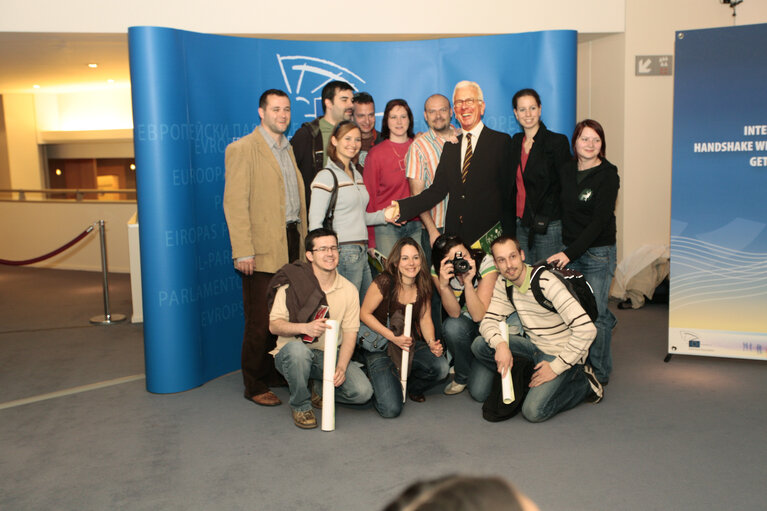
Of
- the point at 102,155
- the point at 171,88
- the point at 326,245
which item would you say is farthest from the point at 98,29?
the point at 102,155

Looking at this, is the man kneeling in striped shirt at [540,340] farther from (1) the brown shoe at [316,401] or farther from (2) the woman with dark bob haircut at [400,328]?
(1) the brown shoe at [316,401]

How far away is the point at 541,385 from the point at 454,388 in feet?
2.06

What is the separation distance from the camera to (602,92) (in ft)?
22.7

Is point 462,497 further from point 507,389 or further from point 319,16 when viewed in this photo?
point 319,16

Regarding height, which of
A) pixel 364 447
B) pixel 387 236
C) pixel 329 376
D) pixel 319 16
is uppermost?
pixel 319 16

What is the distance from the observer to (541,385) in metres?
3.72

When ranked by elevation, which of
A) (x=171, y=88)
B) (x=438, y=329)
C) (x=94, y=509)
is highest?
Result: (x=171, y=88)

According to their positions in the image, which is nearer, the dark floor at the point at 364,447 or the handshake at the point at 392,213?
the dark floor at the point at 364,447

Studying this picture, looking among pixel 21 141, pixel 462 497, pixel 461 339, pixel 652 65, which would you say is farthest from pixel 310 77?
pixel 21 141

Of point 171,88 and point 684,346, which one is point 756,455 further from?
point 171,88

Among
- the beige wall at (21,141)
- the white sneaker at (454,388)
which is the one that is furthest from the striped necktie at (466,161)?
the beige wall at (21,141)

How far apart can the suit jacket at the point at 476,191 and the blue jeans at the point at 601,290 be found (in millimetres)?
486

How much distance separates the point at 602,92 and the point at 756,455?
14.5ft

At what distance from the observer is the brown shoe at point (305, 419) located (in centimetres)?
370
